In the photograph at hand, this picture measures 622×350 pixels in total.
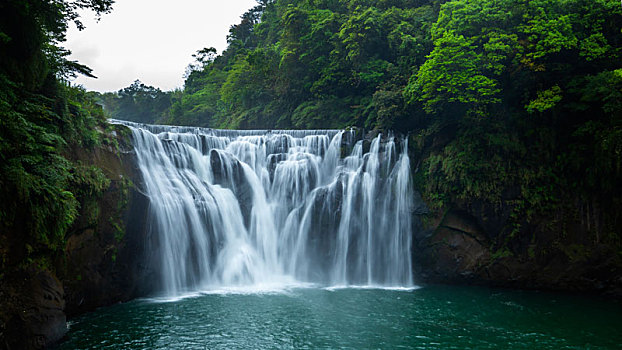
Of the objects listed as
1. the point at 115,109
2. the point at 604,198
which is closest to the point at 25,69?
the point at 604,198

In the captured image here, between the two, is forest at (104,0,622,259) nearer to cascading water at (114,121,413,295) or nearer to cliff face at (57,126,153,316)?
cascading water at (114,121,413,295)

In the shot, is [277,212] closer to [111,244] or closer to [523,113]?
[111,244]

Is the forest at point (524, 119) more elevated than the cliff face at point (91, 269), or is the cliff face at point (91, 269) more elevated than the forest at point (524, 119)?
the forest at point (524, 119)

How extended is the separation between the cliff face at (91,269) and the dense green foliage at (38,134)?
430mm

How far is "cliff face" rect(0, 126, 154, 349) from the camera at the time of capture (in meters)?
7.81

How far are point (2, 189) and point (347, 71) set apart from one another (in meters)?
19.4

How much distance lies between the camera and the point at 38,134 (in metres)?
8.91

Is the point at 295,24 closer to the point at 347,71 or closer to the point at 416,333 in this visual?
the point at 347,71

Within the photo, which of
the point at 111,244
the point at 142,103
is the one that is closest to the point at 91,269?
the point at 111,244

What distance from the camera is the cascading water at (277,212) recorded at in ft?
48.1

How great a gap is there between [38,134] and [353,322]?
29.7 ft

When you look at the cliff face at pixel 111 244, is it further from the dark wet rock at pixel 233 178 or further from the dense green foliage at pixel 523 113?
the dense green foliage at pixel 523 113

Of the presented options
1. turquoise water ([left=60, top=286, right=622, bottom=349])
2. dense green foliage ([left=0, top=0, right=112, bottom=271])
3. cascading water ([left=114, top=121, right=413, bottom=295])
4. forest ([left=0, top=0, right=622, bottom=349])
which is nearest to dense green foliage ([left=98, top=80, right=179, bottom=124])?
cascading water ([left=114, top=121, right=413, bottom=295])

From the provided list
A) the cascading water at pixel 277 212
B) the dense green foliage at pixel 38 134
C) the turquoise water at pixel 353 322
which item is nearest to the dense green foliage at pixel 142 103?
the cascading water at pixel 277 212
